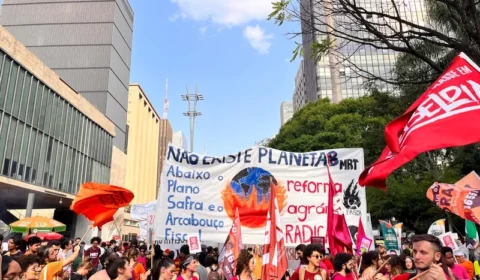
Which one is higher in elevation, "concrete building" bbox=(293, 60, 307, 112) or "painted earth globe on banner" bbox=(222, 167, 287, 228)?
"concrete building" bbox=(293, 60, 307, 112)

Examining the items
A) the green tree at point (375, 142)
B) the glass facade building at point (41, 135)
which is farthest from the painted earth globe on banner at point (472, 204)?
the glass facade building at point (41, 135)

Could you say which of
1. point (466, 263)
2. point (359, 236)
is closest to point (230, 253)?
point (359, 236)

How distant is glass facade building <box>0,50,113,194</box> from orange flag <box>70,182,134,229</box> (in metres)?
15.7

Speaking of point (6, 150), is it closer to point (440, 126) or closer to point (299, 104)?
point (440, 126)

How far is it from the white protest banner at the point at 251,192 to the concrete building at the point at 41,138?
48.2 ft

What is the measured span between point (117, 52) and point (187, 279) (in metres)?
43.5

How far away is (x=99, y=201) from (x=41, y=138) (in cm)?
1979

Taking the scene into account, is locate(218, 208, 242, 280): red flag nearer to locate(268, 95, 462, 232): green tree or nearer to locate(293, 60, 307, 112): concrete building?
locate(268, 95, 462, 232): green tree

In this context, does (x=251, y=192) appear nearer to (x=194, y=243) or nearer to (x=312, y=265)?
(x=194, y=243)

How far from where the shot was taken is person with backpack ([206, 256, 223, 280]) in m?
6.82

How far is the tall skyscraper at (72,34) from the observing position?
141 ft

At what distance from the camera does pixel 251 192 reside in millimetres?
8031

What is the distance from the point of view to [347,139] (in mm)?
30625

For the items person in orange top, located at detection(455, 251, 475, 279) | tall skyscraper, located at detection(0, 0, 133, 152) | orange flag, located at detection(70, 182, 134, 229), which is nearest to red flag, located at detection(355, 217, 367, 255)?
person in orange top, located at detection(455, 251, 475, 279)
